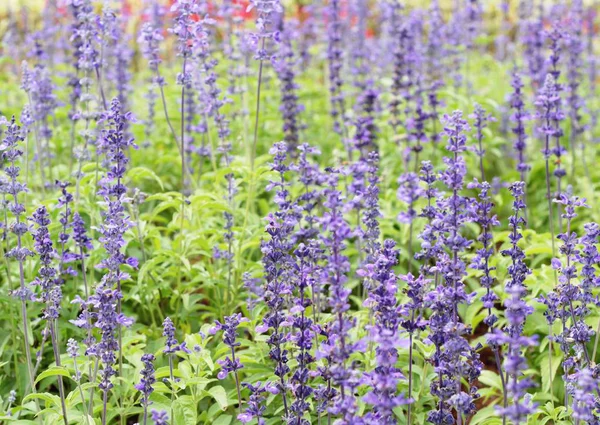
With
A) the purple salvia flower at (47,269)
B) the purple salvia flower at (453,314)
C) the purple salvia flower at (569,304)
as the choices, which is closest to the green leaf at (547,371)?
the purple salvia flower at (569,304)

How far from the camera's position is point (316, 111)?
10.1 m

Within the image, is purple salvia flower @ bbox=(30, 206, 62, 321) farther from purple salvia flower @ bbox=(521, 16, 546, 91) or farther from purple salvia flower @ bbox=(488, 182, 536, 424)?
purple salvia flower @ bbox=(521, 16, 546, 91)

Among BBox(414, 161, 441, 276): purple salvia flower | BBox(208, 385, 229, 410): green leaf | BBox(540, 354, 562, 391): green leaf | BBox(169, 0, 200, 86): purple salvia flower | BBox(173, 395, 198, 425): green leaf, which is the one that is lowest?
BBox(540, 354, 562, 391): green leaf

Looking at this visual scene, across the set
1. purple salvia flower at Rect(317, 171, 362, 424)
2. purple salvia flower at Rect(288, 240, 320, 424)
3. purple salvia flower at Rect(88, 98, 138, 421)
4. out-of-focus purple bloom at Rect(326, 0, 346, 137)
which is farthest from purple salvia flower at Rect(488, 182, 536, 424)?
out-of-focus purple bloom at Rect(326, 0, 346, 137)

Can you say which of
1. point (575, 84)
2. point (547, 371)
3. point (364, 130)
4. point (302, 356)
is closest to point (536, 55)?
point (575, 84)

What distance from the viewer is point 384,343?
3.01 metres

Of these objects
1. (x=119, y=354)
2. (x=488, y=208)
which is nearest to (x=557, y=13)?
(x=488, y=208)

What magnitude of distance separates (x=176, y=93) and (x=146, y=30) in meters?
3.53

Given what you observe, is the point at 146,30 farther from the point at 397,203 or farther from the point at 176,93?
the point at 176,93

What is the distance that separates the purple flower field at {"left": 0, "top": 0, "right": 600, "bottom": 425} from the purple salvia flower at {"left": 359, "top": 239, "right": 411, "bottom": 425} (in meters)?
0.02

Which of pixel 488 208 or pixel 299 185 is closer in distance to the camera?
pixel 488 208

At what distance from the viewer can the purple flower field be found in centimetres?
374

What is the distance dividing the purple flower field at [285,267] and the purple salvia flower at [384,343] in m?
0.02

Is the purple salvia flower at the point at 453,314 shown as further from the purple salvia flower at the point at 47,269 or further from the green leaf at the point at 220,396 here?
the purple salvia flower at the point at 47,269
